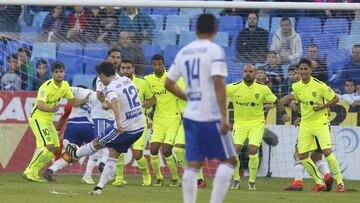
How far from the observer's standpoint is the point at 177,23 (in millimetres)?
20875

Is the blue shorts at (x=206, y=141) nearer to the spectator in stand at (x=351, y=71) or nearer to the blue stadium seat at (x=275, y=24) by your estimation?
the spectator in stand at (x=351, y=71)

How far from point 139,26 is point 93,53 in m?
1.22

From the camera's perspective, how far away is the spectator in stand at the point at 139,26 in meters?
20.6

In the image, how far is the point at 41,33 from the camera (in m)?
20.7

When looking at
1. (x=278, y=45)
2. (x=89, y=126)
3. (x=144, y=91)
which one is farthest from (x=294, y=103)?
(x=89, y=126)

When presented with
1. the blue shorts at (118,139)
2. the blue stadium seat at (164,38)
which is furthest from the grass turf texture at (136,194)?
the blue stadium seat at (164,38)

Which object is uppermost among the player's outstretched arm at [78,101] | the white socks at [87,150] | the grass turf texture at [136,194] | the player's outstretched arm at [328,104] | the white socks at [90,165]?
the player's outstretched arm at [328,104]

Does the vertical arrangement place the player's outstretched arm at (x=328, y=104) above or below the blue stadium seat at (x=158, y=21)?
below

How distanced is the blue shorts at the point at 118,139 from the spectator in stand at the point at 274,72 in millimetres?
4986

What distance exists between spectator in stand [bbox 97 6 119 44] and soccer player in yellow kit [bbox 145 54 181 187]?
2177mm

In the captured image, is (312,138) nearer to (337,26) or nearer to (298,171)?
(298,171)

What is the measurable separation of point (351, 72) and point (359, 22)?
3.89ft

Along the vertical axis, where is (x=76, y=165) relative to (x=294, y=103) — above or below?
below

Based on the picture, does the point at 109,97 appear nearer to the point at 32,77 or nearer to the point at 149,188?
the point at 149,188
